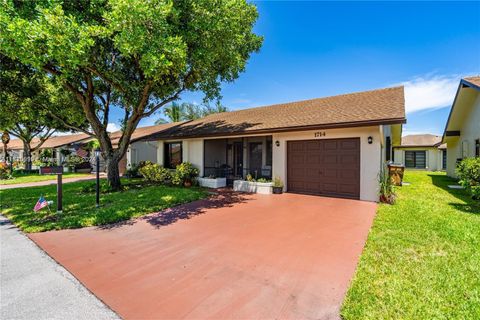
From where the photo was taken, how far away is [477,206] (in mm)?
7773

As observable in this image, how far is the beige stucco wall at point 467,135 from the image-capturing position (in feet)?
40.7

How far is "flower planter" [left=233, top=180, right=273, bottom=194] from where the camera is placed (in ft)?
35.4

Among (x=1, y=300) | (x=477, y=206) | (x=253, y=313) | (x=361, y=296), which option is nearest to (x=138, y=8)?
(x=1, y=300)

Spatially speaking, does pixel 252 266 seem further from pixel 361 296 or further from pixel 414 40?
pixel 414 40

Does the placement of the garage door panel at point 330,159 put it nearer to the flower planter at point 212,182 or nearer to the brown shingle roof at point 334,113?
the brown shingle roof at point 334,113

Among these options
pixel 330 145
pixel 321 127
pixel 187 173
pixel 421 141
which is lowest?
pixel 187 173

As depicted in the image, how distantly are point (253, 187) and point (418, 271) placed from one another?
8011mm

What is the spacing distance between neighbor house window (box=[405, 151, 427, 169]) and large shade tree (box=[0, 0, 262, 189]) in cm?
2492

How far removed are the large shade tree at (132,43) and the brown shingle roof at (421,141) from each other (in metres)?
24.2

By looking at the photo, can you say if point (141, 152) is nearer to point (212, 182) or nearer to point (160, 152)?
point (160, 152)

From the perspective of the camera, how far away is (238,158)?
15.1 m

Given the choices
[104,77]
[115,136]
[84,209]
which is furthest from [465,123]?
[115,136]

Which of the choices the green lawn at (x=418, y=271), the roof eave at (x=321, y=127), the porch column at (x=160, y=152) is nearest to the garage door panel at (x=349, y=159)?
the roof eave at (x=321, y=127)

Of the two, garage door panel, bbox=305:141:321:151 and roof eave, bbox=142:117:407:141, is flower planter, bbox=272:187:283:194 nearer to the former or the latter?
garage door panel, bbox=305:141:321:151
